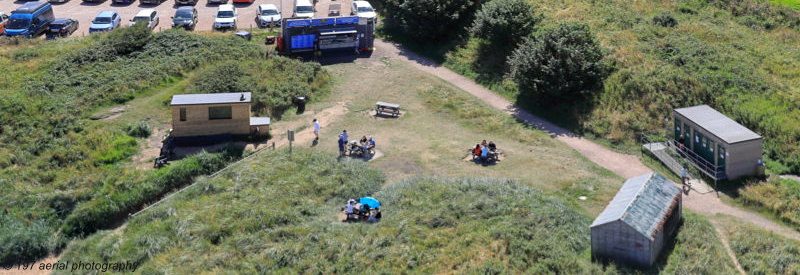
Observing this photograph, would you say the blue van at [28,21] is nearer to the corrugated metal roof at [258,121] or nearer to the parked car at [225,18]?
the parked car at [225,18]

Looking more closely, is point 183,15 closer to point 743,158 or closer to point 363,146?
point 363,146

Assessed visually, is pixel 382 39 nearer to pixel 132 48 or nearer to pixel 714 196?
pixel 132 48

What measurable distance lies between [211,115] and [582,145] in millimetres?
19738

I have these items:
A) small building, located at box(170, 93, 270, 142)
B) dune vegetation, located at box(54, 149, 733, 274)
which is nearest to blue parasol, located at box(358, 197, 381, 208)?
dune vegetation, located at box(54, 149, 733, 274)

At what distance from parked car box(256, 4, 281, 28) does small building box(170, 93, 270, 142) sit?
19637mm

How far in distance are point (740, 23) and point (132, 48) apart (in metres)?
44.4

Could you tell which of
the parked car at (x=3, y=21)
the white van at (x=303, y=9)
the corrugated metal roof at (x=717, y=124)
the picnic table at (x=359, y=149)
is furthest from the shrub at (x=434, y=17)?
the parked car at (x=3, y=21)

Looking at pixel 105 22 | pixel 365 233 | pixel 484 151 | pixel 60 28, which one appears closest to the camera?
pixel 365 233

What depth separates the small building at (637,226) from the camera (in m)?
24.4

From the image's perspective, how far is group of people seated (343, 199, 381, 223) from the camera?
94.8ft

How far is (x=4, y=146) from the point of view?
117 feet

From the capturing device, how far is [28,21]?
5350 cm

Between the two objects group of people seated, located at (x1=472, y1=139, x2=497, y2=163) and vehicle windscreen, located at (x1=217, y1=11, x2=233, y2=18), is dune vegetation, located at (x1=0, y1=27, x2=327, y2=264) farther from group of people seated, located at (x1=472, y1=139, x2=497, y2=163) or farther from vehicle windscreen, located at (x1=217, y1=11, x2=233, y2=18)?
group of people seated, located at (x1=472, y1=139, x2=497, y2=163)

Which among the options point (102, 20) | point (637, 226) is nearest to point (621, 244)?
point (637, 226)
